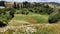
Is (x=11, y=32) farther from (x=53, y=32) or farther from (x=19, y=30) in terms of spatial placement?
(x=53, y=32)

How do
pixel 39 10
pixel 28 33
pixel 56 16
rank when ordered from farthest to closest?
pixel 39 10 < pixel 56 16 < pixel 28 33

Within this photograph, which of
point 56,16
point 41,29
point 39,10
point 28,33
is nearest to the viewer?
point 28,33

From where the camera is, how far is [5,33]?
13211 millimetres

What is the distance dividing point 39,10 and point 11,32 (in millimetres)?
51855

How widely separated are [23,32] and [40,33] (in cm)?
118

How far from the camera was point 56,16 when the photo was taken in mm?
39062

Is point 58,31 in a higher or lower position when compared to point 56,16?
higher

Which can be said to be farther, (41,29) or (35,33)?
(41,29)

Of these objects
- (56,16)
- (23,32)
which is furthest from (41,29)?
(56,16)

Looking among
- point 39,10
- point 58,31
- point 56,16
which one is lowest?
point 39,10

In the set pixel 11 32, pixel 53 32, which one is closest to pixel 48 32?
pixel 53 32

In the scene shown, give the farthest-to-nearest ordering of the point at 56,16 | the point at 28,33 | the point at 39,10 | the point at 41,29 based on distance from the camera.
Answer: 1. the point at 39,10
2. the point at 56,16
3. the point at 41,29
4. the point at 28,33

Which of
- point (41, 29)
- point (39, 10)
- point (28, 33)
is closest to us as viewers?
point (28, 33)

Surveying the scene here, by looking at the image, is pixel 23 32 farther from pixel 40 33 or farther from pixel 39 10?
pixel 39 10
